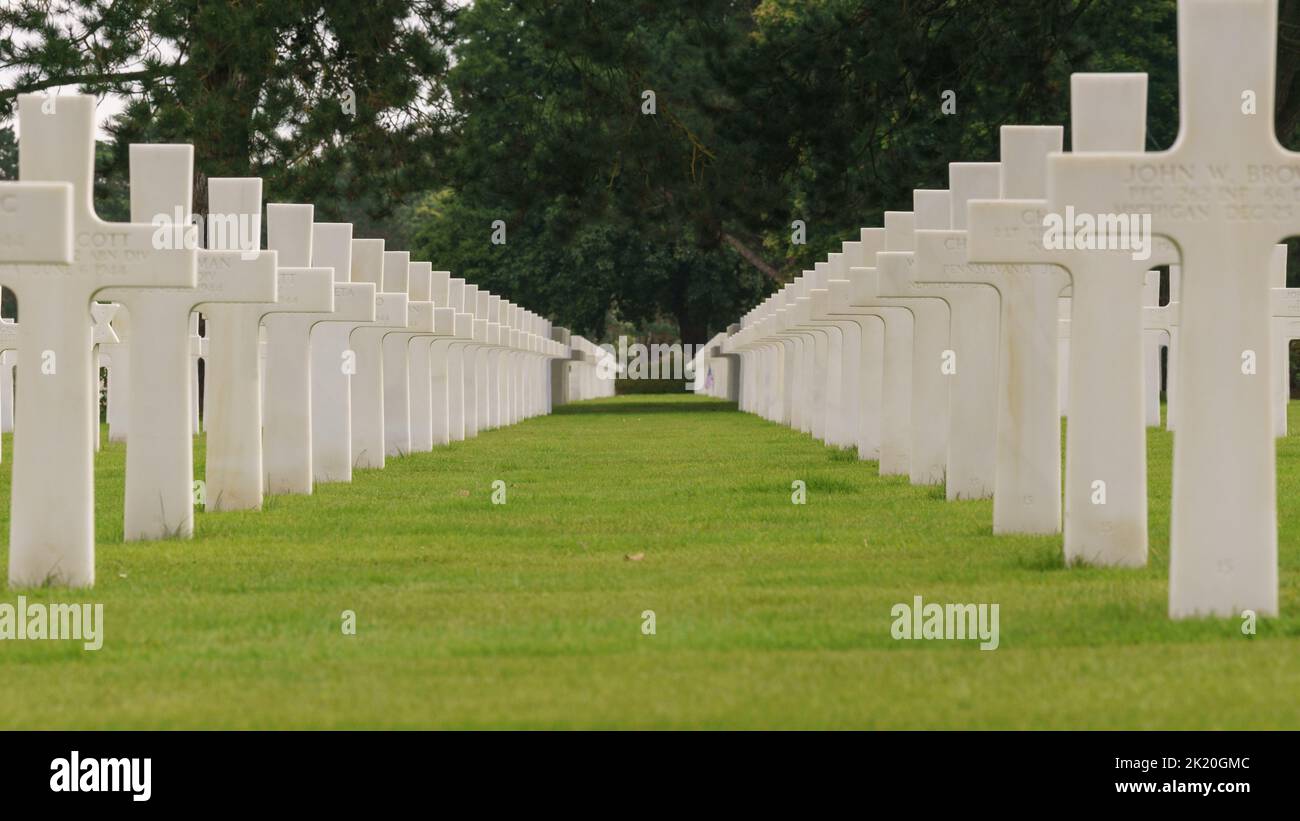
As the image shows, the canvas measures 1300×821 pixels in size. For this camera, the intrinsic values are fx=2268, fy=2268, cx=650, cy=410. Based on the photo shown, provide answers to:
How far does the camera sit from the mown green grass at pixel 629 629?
7.55 meters

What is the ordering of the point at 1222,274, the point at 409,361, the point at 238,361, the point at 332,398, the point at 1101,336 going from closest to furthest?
the point at 1222,274 → the point at 1101,336 → the point at 238,361 → the point at 332,398 → the point at 409,361

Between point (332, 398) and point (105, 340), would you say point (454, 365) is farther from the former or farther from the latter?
point (332, 398)

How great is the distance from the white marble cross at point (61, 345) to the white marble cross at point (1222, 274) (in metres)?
4.90

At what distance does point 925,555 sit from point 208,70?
21.0 m

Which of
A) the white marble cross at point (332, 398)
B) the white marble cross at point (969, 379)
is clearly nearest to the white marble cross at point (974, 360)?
the white marble cross at point (969, 379)

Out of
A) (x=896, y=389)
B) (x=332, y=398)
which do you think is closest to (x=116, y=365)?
(x=332, y=398)

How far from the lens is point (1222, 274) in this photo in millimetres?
9680

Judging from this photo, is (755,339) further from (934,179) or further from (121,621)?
(121,621)

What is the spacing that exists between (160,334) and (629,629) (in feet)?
18.5

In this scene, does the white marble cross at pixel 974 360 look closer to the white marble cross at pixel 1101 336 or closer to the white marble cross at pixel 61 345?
the white marble cross at pixel 1101 336

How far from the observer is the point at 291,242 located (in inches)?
750

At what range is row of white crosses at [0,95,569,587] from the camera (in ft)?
37.2
